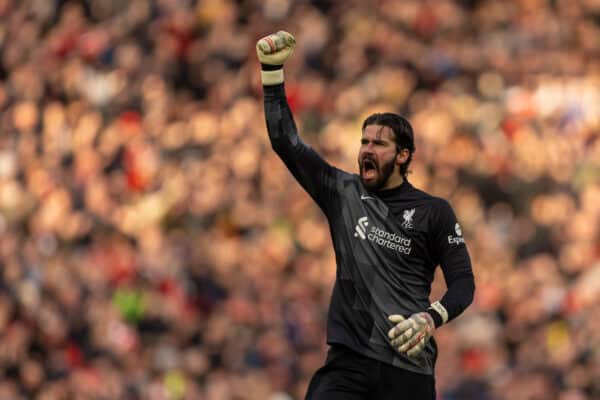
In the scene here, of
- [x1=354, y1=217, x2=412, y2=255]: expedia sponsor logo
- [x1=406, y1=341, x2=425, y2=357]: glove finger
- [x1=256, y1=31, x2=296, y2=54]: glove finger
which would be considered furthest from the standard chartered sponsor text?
[x1=256, y1=31, x2=296, y2=54]: glove finger

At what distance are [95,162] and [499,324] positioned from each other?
601 centimetres

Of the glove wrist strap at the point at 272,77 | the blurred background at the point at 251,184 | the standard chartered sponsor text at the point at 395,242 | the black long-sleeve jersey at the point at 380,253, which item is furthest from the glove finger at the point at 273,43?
the blurred background at the point at 251,184

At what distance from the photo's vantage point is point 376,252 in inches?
336

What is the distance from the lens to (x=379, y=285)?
849cm

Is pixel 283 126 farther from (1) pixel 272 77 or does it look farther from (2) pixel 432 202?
(2) pixel 432 202

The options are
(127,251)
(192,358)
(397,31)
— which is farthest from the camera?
(397,31)

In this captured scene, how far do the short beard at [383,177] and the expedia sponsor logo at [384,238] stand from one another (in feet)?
0.67

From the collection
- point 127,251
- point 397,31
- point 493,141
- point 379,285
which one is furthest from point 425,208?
point 397,31

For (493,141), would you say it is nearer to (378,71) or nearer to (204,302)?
(378,71)

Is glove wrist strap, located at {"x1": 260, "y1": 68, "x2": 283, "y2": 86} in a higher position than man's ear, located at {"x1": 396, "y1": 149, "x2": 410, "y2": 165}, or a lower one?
higher

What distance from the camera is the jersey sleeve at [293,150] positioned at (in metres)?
8.67

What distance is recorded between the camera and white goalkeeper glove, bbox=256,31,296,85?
864 centimetres

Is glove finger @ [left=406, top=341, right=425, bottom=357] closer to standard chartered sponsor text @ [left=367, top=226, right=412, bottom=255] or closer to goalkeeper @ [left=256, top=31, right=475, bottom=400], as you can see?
goalkeeper @ [left=256, top=31, right=475, bottom=400]

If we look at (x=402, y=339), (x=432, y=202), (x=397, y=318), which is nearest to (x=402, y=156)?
(x=432, y=202)
